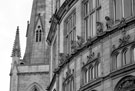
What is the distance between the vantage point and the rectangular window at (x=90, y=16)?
1371 inches

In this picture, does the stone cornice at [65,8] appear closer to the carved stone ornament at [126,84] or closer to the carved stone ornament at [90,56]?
the carved stone ornament at [90,56]

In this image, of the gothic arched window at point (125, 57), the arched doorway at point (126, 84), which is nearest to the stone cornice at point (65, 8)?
the gothic arched window at point (125, 57)

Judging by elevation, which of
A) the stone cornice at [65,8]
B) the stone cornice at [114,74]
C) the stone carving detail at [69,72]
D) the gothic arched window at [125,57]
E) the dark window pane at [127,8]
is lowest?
the stone cornice at [114,74]

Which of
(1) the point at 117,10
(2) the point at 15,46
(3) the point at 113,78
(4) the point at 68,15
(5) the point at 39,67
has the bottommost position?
(3) the point at 113,78

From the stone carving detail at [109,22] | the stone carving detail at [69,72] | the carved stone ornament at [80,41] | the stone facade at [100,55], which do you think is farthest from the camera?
the stone carving detail at [69,72]

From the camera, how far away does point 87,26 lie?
36125 mm

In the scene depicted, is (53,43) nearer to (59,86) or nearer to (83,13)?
(59,86)

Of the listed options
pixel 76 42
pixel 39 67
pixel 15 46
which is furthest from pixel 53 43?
pixel 15 46

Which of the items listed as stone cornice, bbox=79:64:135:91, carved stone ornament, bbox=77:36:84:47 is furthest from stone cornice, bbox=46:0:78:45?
stone cornice, bbox=79:64:135:91

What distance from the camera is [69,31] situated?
39.8m

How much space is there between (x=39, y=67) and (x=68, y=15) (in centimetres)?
5333

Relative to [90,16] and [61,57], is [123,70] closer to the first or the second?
[90,16]

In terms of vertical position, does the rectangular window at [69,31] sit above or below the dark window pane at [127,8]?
above

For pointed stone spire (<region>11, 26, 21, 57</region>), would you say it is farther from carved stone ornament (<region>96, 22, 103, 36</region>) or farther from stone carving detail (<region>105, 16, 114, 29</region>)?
stone carving detail (<region>105, 16, 114, 29</region>)
